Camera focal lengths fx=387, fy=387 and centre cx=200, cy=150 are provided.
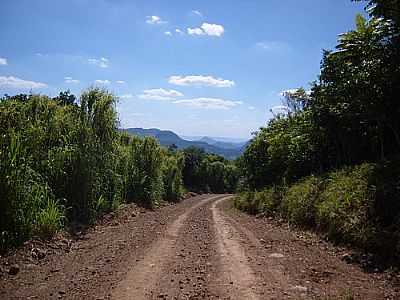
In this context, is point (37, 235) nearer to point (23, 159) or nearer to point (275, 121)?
point (23, 159)

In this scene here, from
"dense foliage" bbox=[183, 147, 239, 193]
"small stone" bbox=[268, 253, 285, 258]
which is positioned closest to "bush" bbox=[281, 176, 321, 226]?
"small stone" bbox=[268, 253, 285, 258]

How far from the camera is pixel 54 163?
12.9 m

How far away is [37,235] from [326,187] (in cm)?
967

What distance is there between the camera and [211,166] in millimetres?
81062

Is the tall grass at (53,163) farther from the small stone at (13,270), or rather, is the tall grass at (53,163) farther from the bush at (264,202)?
the bush at (264,202)

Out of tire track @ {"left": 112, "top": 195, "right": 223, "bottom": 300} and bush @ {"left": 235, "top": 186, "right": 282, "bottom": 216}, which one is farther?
bush @ {"left": 235, "top": 186, "right": 282, "bottom": 216}

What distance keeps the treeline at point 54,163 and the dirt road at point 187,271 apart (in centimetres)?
94

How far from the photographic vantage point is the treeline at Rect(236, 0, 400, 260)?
9547 millimetres

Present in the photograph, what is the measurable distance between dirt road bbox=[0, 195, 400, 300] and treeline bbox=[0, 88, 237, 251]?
0.94m

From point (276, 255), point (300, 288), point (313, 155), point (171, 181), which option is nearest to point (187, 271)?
point (300, 288)

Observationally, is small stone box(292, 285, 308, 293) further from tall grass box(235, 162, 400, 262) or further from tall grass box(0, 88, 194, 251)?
tall grass box(0, 88, 194, 251)

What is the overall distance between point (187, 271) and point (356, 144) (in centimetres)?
1235

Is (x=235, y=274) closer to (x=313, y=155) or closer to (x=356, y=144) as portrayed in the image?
(x=356, y=144)

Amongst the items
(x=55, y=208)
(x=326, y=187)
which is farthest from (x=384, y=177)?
(x=55, y=208)
